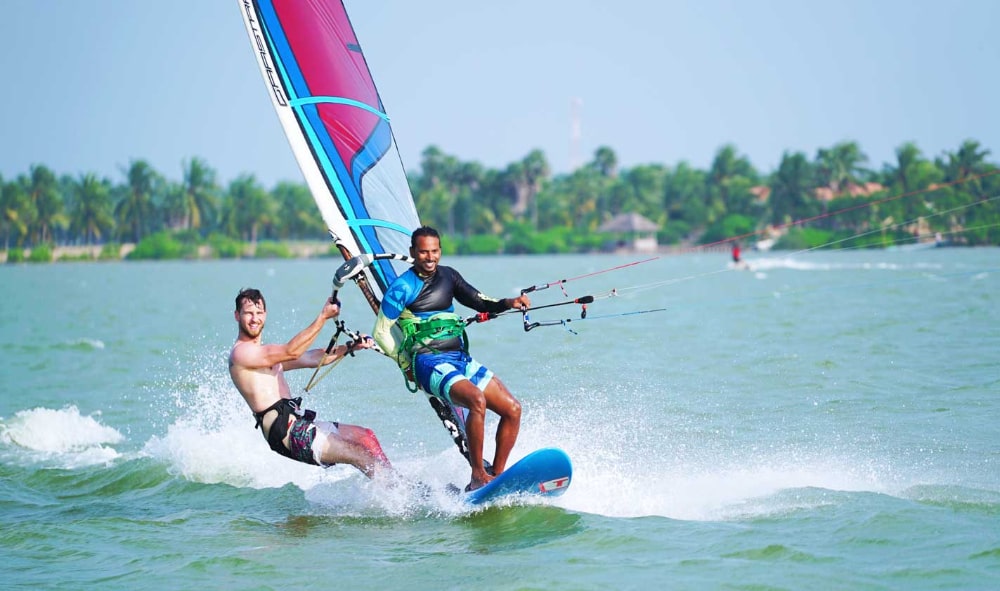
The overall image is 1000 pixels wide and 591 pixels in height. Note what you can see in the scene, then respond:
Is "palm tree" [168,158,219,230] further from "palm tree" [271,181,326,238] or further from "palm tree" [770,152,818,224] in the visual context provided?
"palm tree" [770,152,818,224]

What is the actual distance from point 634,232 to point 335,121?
95313 mm

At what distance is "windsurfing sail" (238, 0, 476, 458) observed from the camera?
291 inches

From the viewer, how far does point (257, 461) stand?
8.52 meters

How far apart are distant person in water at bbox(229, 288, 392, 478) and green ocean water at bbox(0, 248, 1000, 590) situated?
1.34 feet

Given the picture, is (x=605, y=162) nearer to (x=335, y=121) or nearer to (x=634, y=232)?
(x=634, y=232)

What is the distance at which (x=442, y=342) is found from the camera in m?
6.48

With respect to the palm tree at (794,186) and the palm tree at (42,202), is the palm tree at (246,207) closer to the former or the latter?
the palm tree at (42,202)

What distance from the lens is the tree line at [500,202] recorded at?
99875 mm

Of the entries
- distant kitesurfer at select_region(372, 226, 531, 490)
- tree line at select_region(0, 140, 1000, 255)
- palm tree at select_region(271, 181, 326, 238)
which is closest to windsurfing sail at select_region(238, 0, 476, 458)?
distant kitesurfer at select_region(372, 226, 531, 490)

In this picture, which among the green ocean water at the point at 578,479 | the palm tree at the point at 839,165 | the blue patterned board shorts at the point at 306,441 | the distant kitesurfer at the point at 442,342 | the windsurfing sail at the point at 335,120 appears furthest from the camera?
the palm tree at the point at 839,165

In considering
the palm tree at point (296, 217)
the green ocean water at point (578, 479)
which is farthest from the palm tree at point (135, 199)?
the green ocean water at point (578, 479)

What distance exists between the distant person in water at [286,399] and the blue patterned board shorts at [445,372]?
1.11 ft

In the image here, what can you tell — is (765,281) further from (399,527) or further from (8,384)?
(399,527)

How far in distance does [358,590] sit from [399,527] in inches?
45.7
